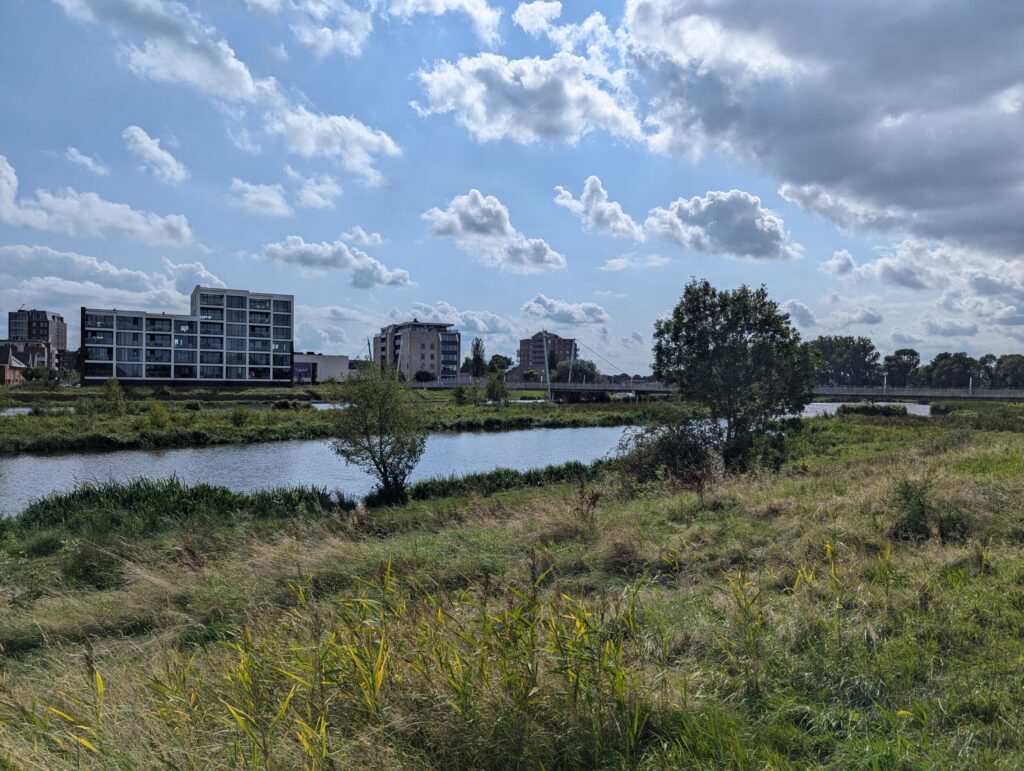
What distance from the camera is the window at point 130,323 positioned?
92312 mm

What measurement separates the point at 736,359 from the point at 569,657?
76.5 feet

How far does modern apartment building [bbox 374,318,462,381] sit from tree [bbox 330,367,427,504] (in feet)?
400

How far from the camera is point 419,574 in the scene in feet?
22.3

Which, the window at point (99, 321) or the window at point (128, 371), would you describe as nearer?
the window at point (99, 321)

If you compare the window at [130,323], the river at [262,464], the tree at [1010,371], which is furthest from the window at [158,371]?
the tree at [1010,371]

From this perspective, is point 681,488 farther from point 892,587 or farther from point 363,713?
point 363,713

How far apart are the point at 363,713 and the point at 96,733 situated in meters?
1.41

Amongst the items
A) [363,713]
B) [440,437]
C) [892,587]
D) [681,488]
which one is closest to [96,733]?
[363,713]

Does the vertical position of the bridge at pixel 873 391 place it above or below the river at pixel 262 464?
above

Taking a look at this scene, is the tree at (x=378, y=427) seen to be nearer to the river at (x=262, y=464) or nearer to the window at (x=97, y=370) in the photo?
the river at (x=262, y=464)

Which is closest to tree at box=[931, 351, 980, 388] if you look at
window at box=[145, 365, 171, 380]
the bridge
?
the bridge

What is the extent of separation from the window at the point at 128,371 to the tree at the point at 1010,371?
16914 centimetres

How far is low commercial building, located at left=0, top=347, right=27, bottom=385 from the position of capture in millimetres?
99906

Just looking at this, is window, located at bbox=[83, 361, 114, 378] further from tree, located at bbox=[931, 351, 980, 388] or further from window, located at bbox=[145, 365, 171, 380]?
tree, located at bbox=[931, 351, 980, 388]
